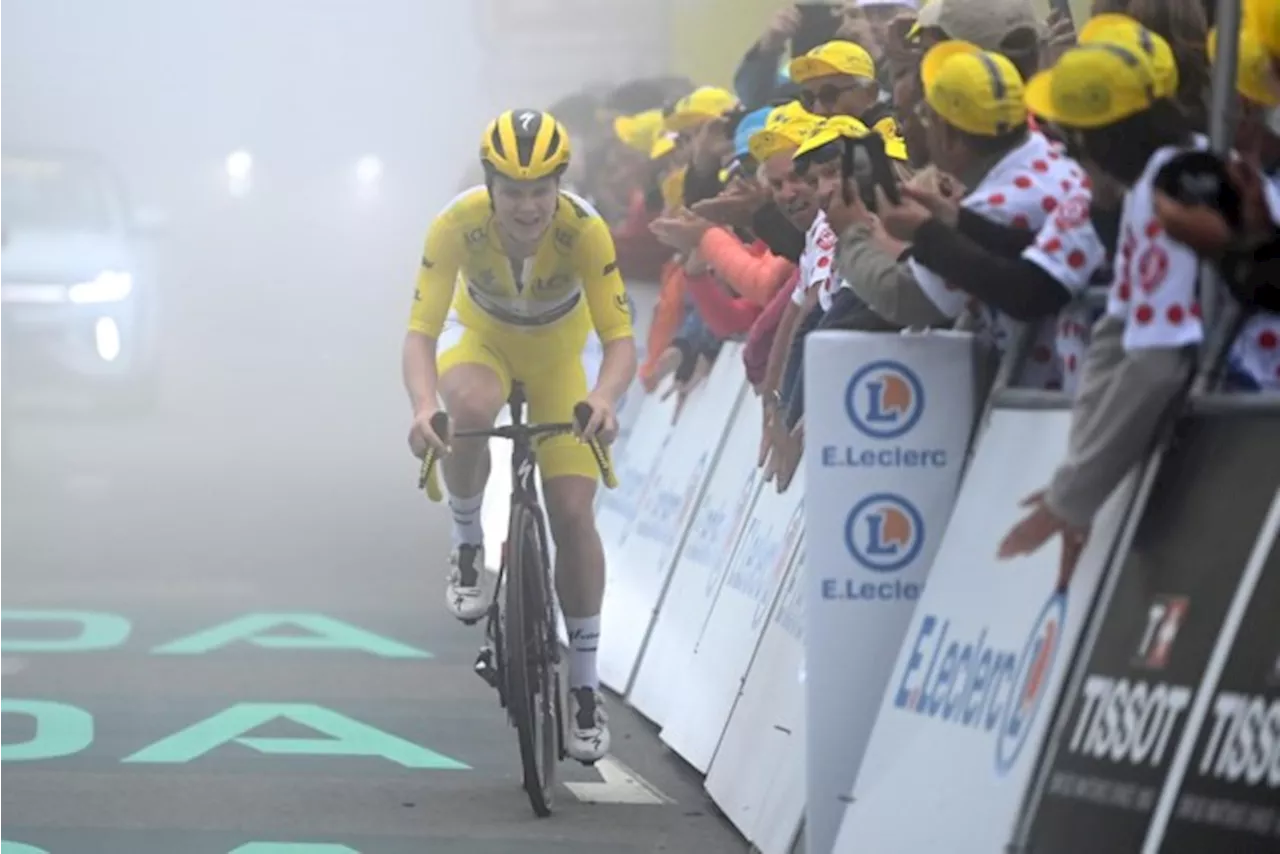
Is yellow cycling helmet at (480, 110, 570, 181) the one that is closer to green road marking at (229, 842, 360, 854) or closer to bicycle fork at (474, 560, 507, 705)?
bicycle fork at (474, 560, 507, 705)

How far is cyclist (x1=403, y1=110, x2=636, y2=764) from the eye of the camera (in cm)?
930

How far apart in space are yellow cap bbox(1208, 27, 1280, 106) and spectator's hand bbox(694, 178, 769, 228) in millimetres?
3963

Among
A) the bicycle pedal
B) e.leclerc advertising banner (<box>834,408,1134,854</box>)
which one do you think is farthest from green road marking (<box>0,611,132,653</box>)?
e.leclerc advertising banner (<box>834,408,1134,854</box>)

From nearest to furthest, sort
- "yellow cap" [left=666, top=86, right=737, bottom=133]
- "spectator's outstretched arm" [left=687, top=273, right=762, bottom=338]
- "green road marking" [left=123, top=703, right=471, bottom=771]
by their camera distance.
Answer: "green road marking" [left=123, top=703, right=471, bottom=771] < "spectator's outstretched arm" [left=687, top=273, right=762, bottom=338] < "yellow cap" [left=666, top=86, right=737, bottom=133]

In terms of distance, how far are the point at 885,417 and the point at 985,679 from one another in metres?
1.17

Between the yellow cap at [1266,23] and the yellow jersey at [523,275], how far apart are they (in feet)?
13.1

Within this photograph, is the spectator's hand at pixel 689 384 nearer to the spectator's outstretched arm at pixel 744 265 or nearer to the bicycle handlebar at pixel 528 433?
the spectator's outstretched arm at pixel 744 265

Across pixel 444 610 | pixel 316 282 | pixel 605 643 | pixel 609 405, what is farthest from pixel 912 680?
pixel 316 282

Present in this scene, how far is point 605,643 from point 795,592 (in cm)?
414

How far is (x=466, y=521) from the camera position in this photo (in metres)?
10.1

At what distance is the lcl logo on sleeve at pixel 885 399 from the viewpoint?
709 centimetres

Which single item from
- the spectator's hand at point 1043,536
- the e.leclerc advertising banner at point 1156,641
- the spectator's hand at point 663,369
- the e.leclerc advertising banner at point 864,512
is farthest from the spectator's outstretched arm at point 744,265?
the e.leclerc advertising banner at point 1156,641

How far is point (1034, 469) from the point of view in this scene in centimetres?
620

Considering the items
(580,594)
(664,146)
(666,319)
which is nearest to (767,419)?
(580,594)
